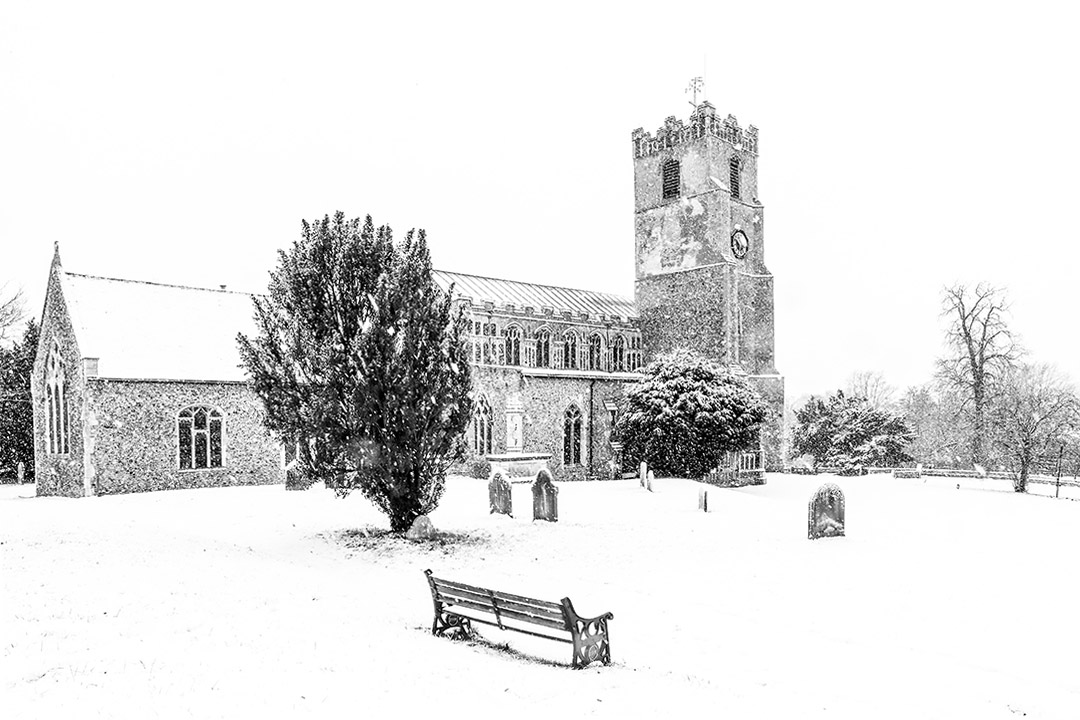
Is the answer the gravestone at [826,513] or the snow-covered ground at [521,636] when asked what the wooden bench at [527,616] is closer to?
the snow-covered ground at [521,636]

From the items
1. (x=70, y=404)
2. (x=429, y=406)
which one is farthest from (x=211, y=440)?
(x=429, y=406)

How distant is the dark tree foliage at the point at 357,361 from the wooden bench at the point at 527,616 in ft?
20.1

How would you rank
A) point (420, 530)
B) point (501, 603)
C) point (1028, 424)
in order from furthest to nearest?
point (1028, 424) → point (420, 530) → point (501, 603)

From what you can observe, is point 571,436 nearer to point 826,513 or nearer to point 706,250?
point 706,250

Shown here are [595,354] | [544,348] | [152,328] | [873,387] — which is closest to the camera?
[152,328]

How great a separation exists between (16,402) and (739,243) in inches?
1466

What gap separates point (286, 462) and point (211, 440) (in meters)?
2.73

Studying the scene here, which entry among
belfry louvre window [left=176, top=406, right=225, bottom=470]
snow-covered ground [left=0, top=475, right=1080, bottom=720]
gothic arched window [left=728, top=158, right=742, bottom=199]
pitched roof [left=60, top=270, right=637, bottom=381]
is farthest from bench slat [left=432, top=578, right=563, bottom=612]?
gothic arched window [left=728, top=158, right=742, bottom=199]

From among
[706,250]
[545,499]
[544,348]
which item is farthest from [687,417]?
[545,499]

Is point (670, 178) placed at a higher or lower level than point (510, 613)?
higher

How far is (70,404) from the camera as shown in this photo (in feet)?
80.6

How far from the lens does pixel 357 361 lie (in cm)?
1552

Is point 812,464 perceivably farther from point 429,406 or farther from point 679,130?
point 429,406

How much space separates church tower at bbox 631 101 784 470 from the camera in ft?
121
